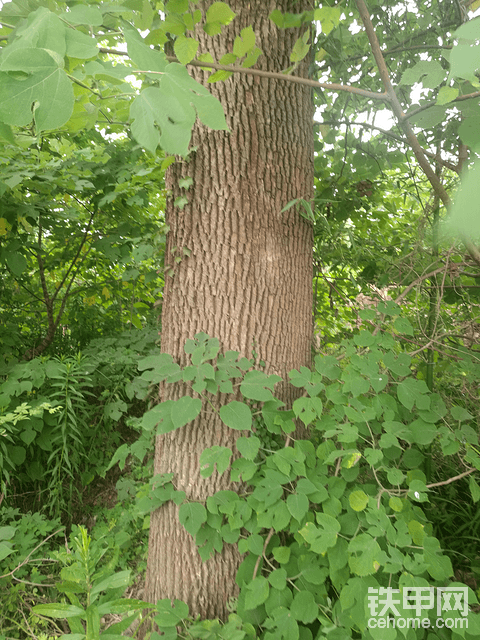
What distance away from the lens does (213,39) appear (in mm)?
1498

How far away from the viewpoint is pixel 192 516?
139 cm

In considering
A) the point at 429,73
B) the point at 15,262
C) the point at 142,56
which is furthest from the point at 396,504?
the point at 15,262

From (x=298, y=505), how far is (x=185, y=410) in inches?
20.0

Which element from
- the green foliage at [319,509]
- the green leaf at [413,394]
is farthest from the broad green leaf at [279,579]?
the green leaf at [413,394]

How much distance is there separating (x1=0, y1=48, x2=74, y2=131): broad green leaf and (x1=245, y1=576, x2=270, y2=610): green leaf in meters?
1.46

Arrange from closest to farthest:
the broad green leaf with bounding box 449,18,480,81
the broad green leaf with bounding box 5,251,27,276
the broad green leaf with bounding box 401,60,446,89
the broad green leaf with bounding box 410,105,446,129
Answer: the broad green leaf with bounding box 449,18,480,81
the broad green leaf with bounding box 401,60,446,89
the broad green leaf with bounding box 410,105,446,129
the broad green leaf with bounding box 5,251,27,276

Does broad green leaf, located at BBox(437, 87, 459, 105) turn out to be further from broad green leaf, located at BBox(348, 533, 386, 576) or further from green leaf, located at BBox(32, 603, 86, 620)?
green leaf, located at BBox(32, 603, 86, 620)

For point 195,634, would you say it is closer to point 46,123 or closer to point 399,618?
point 399,618

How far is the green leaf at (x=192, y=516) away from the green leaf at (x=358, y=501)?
1.82 feet

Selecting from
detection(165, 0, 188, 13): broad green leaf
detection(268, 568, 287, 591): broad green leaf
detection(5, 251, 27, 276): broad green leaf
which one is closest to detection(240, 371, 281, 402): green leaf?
detection(268, 568, 287, 591): broad green leaf

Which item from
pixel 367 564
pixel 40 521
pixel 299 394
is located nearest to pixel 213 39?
pixel 299 394

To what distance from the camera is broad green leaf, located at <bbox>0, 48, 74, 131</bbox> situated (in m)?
0.56

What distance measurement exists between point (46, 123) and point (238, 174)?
1.04 m

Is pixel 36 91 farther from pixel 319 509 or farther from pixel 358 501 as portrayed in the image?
pixel 319 509
